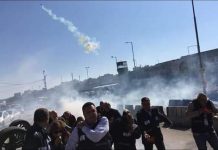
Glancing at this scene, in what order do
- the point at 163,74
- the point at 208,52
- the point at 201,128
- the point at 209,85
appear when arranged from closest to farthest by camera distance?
1. the point at 201,128
2. the point at 209,85
3. the point at 208,52
4. the point at 163,74

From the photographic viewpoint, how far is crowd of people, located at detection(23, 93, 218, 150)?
4.56 metres

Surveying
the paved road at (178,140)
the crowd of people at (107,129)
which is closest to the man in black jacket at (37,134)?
the crowd of people at (107,129)

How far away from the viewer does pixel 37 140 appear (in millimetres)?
4727

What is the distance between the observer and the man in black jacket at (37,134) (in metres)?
4.70

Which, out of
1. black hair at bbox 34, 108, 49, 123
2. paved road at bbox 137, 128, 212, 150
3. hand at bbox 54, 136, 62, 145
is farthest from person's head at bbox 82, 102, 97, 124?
paved road at bbox 137, 128, 212, 150

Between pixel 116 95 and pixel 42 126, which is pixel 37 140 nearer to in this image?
pixel 42 126

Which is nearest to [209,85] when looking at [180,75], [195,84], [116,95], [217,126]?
[195,84]

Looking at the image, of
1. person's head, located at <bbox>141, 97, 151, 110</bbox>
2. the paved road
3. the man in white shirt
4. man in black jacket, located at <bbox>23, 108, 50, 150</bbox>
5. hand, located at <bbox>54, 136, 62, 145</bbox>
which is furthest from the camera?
the paved road

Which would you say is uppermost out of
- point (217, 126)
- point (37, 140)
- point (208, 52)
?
point (208, 52)

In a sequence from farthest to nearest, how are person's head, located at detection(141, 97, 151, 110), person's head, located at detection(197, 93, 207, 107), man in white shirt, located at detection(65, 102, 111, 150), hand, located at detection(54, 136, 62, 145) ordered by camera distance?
person's head, located at detection(141, 97, 151, 110), person's head, located at detection(197, 93, 207, 107), hand, located at detection(54, 136, 62, 145), man in white shirt, located at detection(65, 102, 111, 150)

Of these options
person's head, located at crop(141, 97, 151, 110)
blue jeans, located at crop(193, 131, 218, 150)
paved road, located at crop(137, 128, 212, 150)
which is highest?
person's head, located at crop(141, 97, 151, 110)

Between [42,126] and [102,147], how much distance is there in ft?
2.73

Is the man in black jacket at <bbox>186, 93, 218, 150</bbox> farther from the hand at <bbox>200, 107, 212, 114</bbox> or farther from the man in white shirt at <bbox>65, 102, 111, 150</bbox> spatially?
the man in white shirt at <bbox>65, 102, 111, 150</bbox>

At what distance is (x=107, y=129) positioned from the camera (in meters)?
4.62
